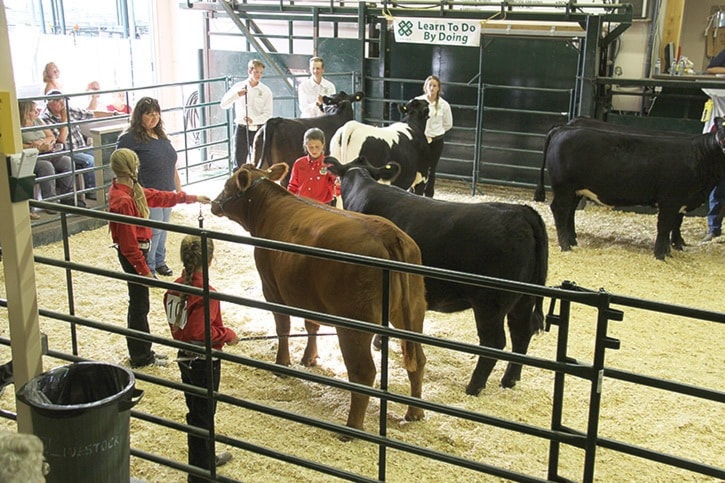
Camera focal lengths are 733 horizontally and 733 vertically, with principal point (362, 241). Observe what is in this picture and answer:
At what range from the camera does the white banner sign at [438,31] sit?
9898 mm

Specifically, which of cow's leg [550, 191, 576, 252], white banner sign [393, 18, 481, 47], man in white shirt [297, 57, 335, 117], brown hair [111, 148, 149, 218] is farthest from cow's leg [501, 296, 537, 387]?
man in white shirt [297, 57, 335, 117]

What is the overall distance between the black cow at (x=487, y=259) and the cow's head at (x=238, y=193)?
1004mm

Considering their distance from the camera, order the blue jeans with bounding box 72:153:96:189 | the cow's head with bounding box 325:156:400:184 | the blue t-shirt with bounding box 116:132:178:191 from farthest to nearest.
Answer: the blue jeans with bounding box 72:153:96:189 < the blue t-shirt with bounding box 116:132:178:191 < the cow's head with bounding box 325:156:400:184

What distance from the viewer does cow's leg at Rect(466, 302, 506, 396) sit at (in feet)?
14.6

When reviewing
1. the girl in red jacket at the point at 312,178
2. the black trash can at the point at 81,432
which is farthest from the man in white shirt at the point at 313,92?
the black trash can at the point at 81,432

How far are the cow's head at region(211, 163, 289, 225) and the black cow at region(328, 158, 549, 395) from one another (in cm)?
100

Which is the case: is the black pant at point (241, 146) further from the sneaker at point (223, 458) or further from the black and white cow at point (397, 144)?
the sneaker at point (223, 458)

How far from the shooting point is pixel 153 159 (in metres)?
5.94

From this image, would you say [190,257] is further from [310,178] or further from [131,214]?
[310,178]

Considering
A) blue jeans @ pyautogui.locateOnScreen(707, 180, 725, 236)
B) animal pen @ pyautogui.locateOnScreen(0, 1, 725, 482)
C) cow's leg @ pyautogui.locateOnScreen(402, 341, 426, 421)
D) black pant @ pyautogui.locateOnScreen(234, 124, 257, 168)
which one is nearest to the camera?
animal pen @ pyautogui.locateOnScreen(0, 1, 725, 482)

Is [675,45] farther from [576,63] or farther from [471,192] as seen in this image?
[471,192]

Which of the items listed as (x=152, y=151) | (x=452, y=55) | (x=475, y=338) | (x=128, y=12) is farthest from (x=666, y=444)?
(x=128, y=12)

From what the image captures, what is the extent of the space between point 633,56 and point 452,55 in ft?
8.72

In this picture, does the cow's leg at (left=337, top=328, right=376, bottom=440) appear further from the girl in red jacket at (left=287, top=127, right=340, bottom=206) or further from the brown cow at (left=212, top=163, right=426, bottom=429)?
the girl in red jacket at (left=287, top=127, right=340, bottom=206)
